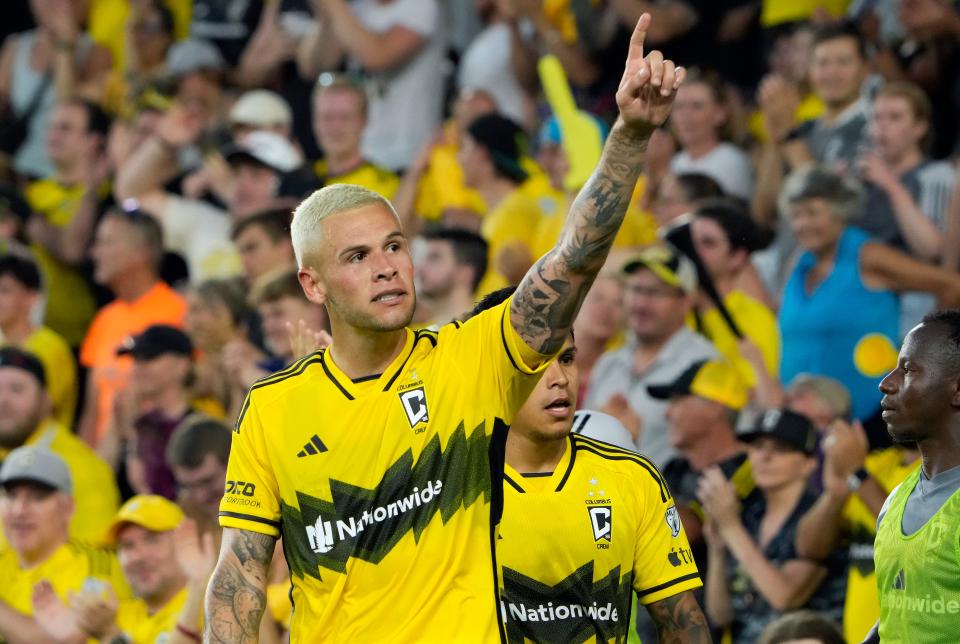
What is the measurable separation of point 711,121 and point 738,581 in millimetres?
3808

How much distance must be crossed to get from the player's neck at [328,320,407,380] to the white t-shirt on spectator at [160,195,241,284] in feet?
21.1

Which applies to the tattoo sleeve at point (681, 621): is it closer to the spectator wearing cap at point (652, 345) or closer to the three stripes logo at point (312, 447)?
the three stripes logo at point (312, 447)

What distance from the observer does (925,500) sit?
4.86m

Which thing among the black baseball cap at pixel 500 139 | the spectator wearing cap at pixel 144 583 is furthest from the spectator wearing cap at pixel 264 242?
the spectator wearing cap at pixel 144 583

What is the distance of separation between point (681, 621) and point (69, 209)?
8521mm

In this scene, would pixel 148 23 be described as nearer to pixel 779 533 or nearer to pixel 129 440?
pixel 129 440

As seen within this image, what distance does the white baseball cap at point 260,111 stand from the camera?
11.9 m

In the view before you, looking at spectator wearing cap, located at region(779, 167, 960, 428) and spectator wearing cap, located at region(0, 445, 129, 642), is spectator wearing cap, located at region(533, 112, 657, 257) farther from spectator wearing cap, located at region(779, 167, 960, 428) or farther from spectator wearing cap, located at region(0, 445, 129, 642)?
spectator wearing cap, located at region(0, 445, 129, 642)

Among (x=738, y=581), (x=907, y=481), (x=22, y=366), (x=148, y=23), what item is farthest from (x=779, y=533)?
(x=148, y=23)

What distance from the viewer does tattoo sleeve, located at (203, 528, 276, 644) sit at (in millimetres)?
4438

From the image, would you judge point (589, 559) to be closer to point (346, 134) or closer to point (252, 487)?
point (252, 487)

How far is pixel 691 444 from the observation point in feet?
25.1

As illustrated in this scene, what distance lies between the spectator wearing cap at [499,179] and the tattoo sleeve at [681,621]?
4404 millimetres

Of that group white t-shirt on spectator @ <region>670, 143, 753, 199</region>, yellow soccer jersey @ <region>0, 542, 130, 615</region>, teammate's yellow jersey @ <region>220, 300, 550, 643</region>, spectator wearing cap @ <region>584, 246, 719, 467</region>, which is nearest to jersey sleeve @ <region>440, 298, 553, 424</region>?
teammate's yellow jersey @ <region>220, 300, 550, 643</region>
